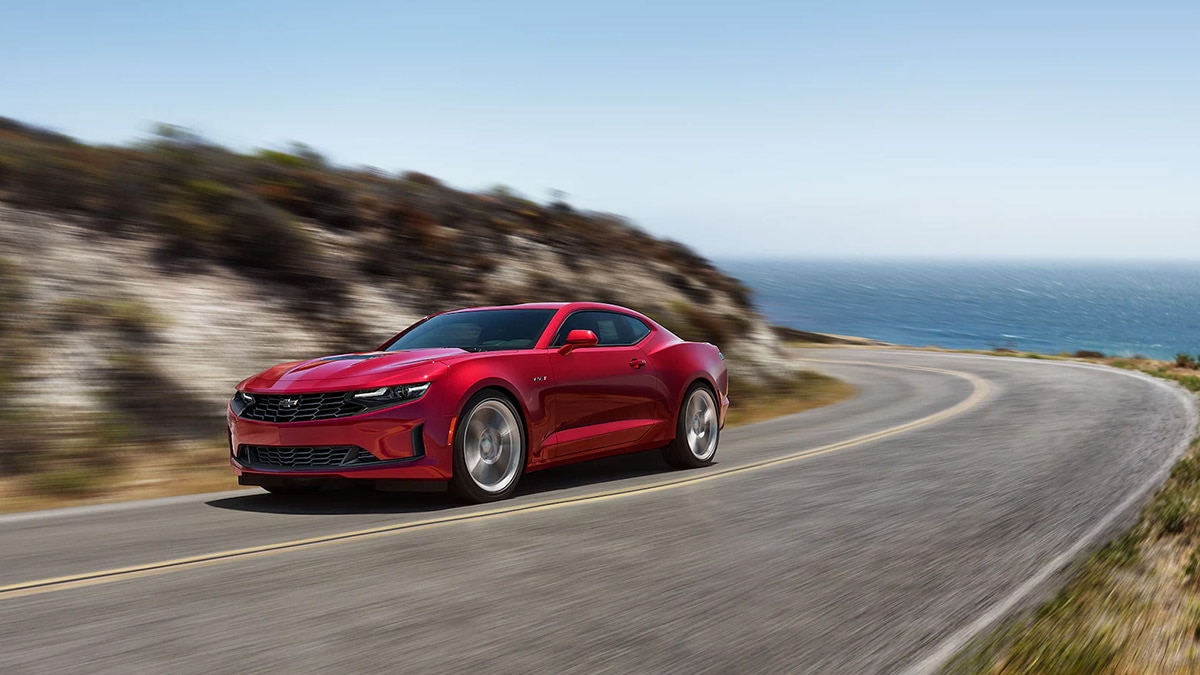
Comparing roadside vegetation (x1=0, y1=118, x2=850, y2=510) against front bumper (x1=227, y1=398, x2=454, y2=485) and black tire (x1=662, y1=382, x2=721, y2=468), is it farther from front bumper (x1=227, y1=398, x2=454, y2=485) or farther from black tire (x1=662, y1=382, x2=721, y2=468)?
black tire (x1=662, y1=382, x2=721, y2=468)

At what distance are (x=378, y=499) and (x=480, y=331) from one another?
1.65 metres

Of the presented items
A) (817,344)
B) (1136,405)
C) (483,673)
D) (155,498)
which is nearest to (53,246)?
(155,498)

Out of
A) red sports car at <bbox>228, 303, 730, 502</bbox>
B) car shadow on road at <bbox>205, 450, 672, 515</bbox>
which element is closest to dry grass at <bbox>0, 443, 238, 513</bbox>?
car shadow on road at <bbox>205, 450, 672, 515</bbox>

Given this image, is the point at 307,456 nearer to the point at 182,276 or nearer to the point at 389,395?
the point at 389,395

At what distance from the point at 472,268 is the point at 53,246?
755cm

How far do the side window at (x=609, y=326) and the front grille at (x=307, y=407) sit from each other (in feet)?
7.30

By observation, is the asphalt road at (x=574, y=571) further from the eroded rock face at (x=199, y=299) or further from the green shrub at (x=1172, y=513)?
the eroded rock face at (x=199, y=299)

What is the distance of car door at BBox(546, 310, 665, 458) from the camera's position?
8.35 metres

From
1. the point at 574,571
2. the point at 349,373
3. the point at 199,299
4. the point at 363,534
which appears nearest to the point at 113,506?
the point at 349,373

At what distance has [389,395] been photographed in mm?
7203

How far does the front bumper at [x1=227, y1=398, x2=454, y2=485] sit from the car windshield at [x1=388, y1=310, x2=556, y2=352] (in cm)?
126

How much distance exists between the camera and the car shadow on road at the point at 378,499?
7.44m

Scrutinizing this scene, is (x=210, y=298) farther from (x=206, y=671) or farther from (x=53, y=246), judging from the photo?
(x=206, y=671)

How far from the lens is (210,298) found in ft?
43.1
